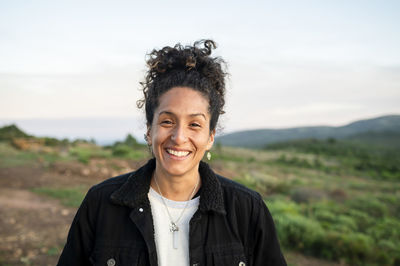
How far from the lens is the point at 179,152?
2109 millimetres

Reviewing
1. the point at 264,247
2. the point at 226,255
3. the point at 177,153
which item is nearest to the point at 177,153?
the point at 177,153

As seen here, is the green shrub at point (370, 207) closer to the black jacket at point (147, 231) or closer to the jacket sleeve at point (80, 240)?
the black jacket at point (147, 231)

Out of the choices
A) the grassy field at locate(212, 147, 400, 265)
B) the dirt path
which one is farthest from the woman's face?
the grassy field at locate(212, 147, 400, 265)

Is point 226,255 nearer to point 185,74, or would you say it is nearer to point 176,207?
point 176,207

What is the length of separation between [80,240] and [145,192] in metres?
0.50

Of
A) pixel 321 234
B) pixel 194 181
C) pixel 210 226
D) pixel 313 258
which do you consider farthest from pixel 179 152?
pixel 321 234

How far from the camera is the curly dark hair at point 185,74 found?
2.14 meters

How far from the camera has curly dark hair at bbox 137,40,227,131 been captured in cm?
214

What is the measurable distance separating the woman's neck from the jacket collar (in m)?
0.07

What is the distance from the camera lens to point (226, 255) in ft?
6.68

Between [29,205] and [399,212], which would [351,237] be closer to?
[399,212]

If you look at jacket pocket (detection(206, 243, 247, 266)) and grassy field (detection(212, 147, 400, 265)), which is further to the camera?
grassy field (detection(212, 147, 400, 265))

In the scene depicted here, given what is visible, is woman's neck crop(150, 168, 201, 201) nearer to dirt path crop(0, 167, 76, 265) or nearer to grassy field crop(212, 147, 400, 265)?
dirt path crop(0, 167, 76, 265)

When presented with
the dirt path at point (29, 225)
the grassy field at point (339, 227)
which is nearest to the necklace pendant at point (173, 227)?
A: the dirt path at point (29, 225)
